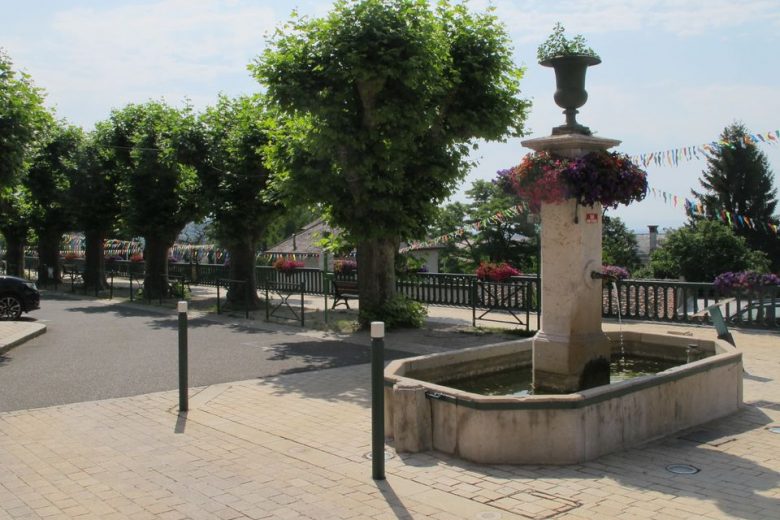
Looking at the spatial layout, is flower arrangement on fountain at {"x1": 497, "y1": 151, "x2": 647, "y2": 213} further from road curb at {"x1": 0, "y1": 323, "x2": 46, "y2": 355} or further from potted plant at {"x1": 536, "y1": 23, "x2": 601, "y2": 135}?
road curb at {"x1": 0, "y1": 323, "x2": 46, "y2": 355}

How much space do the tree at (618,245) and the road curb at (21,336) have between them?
36528 mm

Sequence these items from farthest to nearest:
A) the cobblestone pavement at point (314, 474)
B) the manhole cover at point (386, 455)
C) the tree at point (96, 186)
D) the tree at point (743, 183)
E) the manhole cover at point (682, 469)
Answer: the tree at point (743, 183) → the tree at point (96, 186) → the manhole cover at point (386, 455) → the manhole cover at point (682, 469) → the cobblestone pavement at point (314, 474)

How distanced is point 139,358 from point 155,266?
1373 cm

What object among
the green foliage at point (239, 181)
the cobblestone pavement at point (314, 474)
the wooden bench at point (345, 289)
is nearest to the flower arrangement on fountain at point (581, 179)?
the cobblestone pavement at point (314, 474)

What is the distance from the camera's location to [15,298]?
1856cm

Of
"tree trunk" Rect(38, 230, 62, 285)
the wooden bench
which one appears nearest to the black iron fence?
the wooden bench

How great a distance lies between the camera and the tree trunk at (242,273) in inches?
837

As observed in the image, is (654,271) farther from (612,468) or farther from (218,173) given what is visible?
(612,468)

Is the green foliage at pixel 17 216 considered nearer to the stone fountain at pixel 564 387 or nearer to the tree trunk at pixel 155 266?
the tree trunk at pixel 155 266

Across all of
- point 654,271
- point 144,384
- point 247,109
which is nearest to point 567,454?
point 144,384

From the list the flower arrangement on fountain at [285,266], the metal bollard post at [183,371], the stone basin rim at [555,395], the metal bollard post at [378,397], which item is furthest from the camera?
the flower arrangement on fountain at [285,266]

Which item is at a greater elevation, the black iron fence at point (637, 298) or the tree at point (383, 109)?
the tree at point (383, 109)

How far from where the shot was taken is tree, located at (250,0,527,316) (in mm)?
13703

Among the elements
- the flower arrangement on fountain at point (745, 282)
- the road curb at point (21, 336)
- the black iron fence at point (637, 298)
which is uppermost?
the flower arrangement on fountain at point (745, 282)
